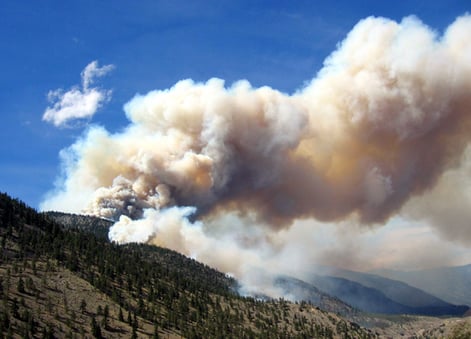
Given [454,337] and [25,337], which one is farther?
[25,337]

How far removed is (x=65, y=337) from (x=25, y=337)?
1372cm

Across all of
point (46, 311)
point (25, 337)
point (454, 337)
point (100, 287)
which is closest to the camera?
point (454, 337)

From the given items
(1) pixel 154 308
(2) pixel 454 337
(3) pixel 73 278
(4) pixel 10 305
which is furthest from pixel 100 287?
(2) pixel 454 337

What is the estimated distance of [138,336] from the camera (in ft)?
504

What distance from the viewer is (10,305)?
449ft

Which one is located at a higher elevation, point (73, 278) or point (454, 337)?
point (73, 278)

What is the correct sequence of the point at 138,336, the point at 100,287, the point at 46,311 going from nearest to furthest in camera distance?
the point at 46,311 → the point at 138,336 → the point at 100,287

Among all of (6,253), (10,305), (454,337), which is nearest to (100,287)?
(6,253)

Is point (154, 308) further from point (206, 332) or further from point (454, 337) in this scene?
point (454, 337)

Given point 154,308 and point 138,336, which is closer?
point 138,336

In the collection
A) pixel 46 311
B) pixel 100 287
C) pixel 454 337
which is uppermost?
pixel 100 287

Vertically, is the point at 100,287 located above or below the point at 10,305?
above

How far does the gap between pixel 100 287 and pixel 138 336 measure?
40.0 m

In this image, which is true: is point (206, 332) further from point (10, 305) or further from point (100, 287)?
point (10, 305)
